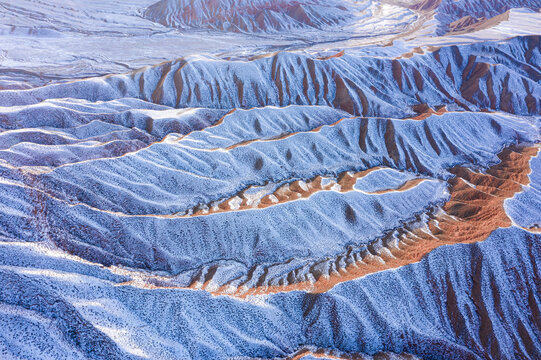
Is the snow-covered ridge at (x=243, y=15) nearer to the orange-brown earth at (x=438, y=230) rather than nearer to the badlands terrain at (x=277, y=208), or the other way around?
the badlands terrain at (x=277, y=208)

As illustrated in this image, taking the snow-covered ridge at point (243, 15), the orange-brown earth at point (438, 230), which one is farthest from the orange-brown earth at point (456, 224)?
the snow-covered ridge at point (243, 15)

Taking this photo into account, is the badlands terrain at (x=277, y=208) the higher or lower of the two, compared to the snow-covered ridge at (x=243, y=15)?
lower

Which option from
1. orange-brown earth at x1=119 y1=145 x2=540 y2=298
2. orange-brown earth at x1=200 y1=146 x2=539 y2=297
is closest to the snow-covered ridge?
orange-brown earth at x1=119 y1=145 x2=540 y2=298

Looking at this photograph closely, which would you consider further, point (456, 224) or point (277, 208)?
point (456, 224)

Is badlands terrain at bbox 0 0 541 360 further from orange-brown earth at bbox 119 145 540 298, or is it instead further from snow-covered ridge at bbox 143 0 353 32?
snow-covered ridge at bbox 143 0 353 32

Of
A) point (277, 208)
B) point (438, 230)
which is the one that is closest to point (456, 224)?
point (438, 230)

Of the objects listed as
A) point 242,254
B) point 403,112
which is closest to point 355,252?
point 242,254

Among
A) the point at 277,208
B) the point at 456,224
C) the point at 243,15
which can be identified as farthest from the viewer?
the point at 243,15

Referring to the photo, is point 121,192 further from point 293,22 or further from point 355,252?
point 293,22

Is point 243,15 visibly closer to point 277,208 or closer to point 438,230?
point 277,208

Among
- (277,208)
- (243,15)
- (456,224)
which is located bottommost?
(277,208)
